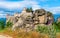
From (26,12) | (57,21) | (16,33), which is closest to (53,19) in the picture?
(57,21)

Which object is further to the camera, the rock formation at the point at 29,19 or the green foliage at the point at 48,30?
the rock formation at the point at 29,19

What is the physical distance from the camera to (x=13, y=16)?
21484 mm

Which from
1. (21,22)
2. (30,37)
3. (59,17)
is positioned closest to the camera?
(30,37)

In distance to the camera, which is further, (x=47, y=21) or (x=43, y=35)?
(x=47, y=21)

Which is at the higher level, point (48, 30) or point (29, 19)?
point (29, 19)

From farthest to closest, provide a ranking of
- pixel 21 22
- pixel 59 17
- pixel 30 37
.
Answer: pixel 59 17 → pixel 21 22 → pixel 30 37

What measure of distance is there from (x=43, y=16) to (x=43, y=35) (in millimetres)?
2965

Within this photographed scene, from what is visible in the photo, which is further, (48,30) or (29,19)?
(29,19)

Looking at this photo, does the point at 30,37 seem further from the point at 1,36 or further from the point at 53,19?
the point at 53,19

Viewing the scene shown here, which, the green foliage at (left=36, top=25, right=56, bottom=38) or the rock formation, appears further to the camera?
the rock formation

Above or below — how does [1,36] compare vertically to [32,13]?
below

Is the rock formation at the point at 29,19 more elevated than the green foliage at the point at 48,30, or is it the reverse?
the rock formation at the point at 29,19

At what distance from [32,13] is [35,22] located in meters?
0.88

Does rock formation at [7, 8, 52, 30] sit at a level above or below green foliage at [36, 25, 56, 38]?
above
